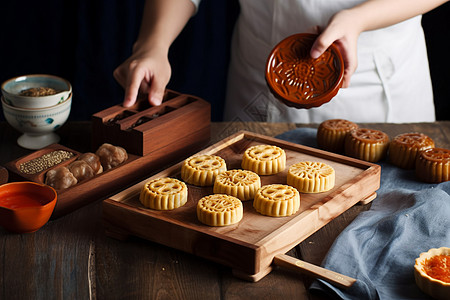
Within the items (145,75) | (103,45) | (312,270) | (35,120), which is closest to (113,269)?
(312,270)

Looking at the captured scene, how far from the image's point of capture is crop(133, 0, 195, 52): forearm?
222 cm

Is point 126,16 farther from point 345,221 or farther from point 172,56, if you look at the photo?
point 345,221

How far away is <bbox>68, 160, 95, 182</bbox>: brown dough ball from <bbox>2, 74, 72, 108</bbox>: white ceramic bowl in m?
0.32

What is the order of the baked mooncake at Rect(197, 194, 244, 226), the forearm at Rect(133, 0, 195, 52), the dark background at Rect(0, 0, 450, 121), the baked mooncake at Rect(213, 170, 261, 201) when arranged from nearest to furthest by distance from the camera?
the baked mooncake at Rect(197, 194, 244, 226)
the baked mooncake at Rect(213, 170, 261, 201)
the forearm at Rect(133, 0, 195, 52)
the dark background at Rect(0, 0, 450, 121)

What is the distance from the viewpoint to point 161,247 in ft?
4.88

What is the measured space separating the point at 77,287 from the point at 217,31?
2426 mm

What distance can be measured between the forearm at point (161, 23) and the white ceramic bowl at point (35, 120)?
406 millimetres

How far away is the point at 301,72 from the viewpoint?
1931 mm

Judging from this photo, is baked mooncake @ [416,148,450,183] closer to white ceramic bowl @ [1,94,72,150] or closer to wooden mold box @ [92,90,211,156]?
wooden mold box @ [92,90,211,156]

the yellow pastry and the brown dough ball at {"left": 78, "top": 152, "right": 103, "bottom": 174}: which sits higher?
the yellow pastry

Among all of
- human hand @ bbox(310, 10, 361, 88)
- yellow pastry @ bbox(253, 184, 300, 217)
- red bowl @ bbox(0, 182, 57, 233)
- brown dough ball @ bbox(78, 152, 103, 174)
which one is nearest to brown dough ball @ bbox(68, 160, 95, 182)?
brown dough ball @ bbox(78, 152, 103, 174)

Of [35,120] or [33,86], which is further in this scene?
[33,86]

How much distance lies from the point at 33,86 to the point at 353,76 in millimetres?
1195

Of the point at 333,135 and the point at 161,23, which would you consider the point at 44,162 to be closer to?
the point at 161,23
